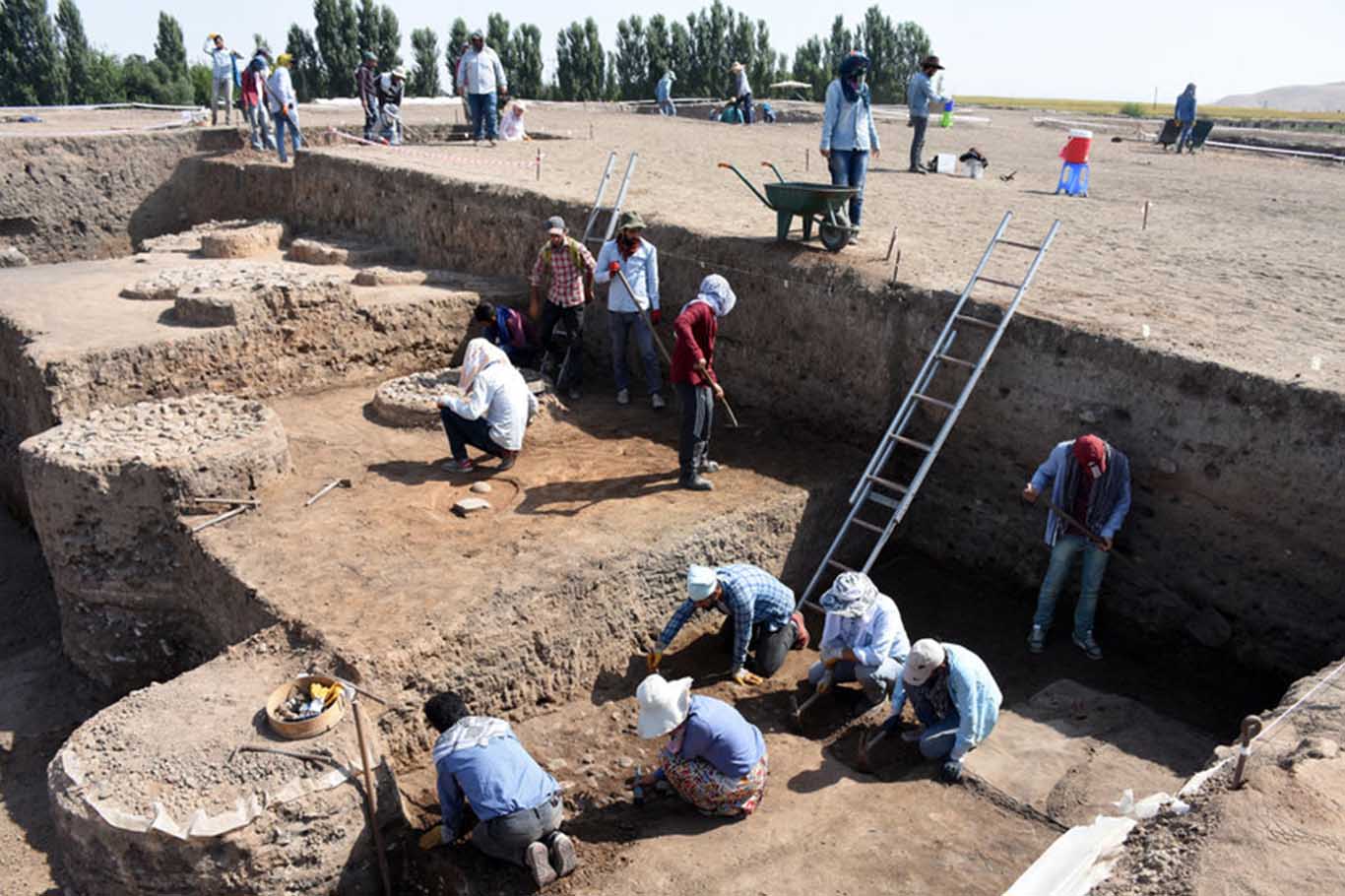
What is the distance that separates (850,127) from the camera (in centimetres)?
965

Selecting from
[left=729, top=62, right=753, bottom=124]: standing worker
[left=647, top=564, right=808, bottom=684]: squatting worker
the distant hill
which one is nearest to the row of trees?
[left=729, top=62, right=753, bottom=124]: standing worker

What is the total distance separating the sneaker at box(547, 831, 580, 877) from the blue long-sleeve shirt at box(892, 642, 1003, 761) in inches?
90.9

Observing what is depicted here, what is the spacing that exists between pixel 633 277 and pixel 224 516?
398 cm

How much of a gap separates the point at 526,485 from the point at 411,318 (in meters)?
3.26

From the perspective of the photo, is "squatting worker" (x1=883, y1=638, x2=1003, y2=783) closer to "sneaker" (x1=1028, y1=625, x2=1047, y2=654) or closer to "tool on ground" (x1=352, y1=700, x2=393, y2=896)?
"sneaker" (x1=1028, y1=625, x2=1047, y2=654)

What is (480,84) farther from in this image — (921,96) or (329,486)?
(329,486)

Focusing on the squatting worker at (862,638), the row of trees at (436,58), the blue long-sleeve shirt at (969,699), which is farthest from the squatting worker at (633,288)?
the row of trees at (436,58)

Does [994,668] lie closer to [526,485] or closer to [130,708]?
[526,485]

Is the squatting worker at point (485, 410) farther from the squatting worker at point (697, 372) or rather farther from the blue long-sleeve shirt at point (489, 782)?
the blue long-sleeve shirt at point (489, 782)

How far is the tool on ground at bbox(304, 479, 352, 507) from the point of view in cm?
756

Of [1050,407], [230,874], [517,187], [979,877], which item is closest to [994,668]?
[1050,407]

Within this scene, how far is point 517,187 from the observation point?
38.4ft

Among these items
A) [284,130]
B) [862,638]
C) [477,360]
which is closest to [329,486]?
[477,360]

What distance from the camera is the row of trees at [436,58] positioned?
33125mm
